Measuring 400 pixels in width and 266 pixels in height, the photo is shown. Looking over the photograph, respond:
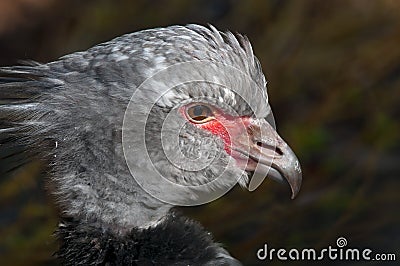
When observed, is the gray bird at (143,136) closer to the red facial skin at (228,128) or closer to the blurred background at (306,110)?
the red facial skin at (228,128)

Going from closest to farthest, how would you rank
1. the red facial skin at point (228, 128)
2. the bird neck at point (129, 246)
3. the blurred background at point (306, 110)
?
the bird neck at point (129, 246), the red facial skin at point (228, 128), the blurred background at point (306, 110)

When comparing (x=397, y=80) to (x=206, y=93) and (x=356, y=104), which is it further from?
(x=206, y=93)

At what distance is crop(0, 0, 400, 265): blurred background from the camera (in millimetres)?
4996

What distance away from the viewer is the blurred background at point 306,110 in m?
5.00

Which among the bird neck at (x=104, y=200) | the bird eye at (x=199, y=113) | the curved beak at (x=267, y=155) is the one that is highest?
the bird eye at (x=199, y=113)

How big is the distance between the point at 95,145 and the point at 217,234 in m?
2.22

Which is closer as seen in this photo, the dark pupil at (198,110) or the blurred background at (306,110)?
the dark pupil at (198,110)

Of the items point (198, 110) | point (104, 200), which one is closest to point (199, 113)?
point (198, 110)

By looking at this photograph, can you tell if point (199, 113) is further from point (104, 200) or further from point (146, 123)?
point (104, 200)

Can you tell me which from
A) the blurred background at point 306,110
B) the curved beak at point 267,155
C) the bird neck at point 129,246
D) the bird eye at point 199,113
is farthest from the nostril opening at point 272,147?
the blurred background at point 306,110

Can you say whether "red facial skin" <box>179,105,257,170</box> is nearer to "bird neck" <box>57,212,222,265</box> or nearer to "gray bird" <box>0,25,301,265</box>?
"gray bird" <box>0,25,301,265</box>

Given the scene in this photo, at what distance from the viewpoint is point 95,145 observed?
9.20 feet

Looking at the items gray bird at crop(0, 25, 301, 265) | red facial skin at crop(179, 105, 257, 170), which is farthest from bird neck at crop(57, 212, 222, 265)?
red facial skin at crop(179, 105, 257, 170)

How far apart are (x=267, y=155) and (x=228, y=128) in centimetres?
14
